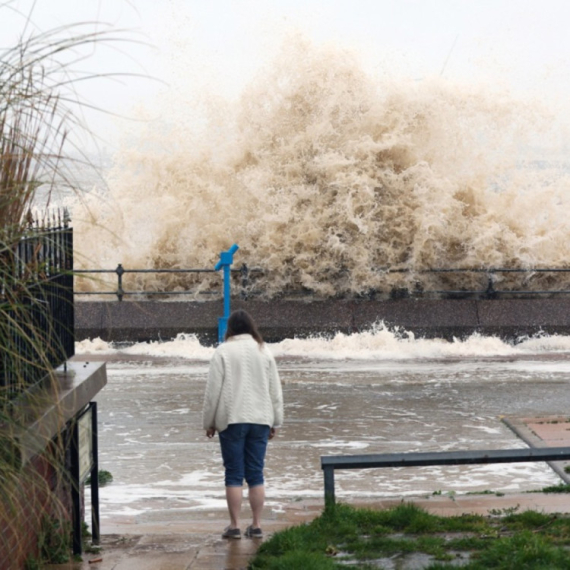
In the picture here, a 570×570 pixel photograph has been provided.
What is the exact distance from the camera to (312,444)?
33.9 ft

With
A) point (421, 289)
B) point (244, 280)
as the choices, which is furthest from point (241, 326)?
point (421, 289)

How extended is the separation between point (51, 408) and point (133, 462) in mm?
5154

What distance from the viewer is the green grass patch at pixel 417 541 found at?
562 cm

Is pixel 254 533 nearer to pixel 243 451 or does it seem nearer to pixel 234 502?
pixel 234 502

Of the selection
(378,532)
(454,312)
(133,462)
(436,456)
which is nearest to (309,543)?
(378,532)

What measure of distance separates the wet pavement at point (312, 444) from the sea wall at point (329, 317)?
2.61 meters

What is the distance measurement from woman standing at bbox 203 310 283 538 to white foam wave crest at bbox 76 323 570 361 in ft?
33.9

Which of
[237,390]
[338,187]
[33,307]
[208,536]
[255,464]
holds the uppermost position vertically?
[338,187]

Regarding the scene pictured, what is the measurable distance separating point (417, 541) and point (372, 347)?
12049mm

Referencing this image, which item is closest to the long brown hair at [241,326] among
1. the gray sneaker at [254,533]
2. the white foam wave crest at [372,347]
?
the gray sneaker at [254,533]

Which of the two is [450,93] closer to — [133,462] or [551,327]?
[551,327]

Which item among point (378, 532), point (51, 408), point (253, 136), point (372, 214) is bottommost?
point (378, 532)

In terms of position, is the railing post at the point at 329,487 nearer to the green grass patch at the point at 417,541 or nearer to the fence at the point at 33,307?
the green grass patch at the point at 417,541

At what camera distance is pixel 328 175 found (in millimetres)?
21828
